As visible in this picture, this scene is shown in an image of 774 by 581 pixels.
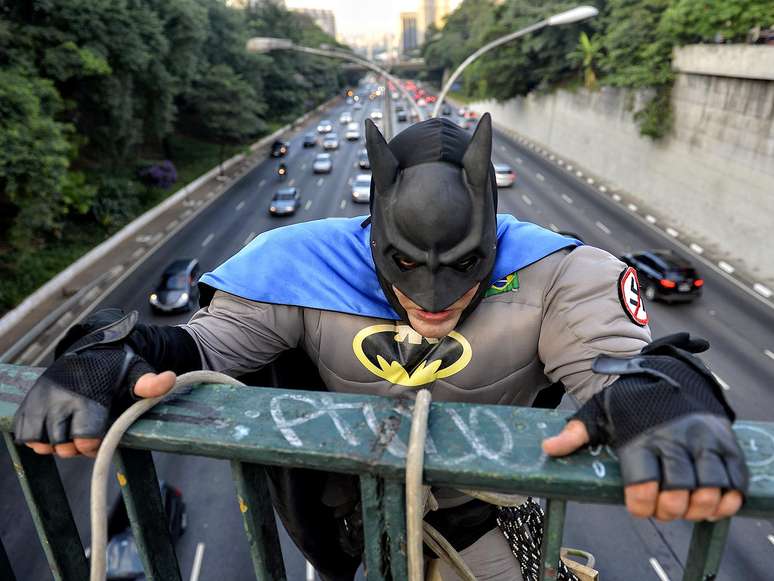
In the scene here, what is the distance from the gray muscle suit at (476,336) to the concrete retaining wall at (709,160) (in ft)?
66.8

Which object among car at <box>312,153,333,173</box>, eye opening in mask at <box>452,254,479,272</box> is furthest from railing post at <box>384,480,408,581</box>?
car at <box>312,153,333,173</box>

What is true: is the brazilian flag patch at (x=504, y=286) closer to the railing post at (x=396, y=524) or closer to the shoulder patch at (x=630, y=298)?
the shoulder patch at (x=630, y=298)

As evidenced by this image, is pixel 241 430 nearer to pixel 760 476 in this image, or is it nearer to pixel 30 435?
pixel 30 435

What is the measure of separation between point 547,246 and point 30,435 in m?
2.48

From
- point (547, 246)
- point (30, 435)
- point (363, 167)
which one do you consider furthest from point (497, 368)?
point (363, 167)

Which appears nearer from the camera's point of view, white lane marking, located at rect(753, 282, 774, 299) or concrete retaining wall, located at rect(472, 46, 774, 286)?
white lane marking, located at rect(753, 282, 774, 299)

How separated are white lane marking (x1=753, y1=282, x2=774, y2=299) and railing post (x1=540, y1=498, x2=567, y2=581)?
2095 cm


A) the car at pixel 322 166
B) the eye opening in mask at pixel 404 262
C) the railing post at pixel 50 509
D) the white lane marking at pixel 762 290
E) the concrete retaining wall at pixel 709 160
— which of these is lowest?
the white lane marking at pixel 762 290

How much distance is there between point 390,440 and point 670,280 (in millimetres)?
18485

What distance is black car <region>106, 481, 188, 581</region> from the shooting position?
778 cm

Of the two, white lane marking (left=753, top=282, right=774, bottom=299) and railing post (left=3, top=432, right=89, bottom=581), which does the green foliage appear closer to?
white lane marking (left=753, top=282, right=774, bottom=299)

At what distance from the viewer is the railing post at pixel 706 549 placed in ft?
4.85

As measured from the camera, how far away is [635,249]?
75.6 ft

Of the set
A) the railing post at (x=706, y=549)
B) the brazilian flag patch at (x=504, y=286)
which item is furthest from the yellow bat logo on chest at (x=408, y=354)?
the railing post at (x=706, y=549)
